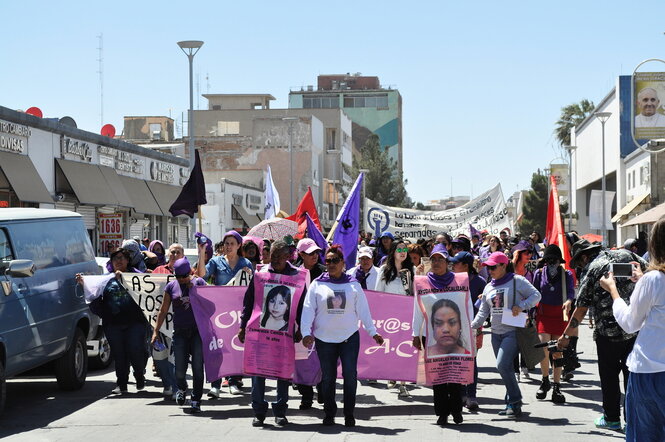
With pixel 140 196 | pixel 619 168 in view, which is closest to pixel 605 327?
pixel 140 196

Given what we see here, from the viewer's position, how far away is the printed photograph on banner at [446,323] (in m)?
10.1

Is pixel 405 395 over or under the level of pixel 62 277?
under

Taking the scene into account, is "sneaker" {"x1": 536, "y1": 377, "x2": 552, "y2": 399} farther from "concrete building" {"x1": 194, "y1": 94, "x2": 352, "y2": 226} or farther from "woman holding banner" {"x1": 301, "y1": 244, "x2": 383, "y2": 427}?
"concrete building" {"x1": 194, "y1": 94, "x2": 352, "y2": 226}

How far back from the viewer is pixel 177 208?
17.0m

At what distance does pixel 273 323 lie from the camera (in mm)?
10078

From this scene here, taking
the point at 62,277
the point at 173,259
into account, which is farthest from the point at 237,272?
the point at 62,277

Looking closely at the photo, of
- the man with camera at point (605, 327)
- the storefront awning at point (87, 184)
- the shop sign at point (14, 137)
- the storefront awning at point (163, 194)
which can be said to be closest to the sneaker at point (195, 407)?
the man with camera at point (605, 327)

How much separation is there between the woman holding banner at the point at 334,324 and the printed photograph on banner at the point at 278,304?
1.29 feet

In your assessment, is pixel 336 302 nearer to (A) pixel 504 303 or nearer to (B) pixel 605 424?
(A) pixel 504 303

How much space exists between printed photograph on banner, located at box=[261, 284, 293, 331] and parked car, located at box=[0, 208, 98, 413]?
7.82 ft

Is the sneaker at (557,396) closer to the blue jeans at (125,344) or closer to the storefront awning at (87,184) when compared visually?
the blue jeans at (125,344)

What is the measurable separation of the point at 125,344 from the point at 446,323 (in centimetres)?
408

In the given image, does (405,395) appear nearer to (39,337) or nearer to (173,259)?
(173,259)

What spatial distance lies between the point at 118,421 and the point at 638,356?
19.2 feet
